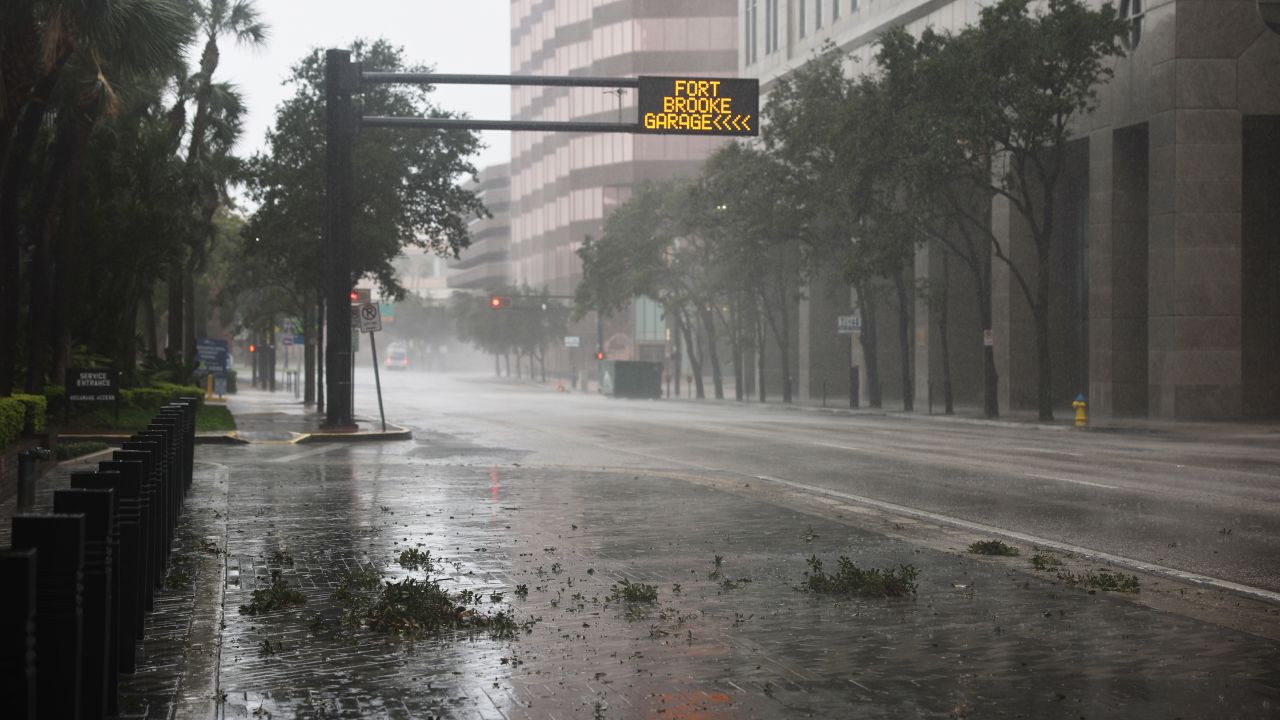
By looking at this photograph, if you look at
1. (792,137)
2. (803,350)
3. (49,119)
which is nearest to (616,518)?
(49,119)

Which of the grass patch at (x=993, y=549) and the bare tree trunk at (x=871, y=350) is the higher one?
the bare tree trunk at (x=871, y=350)

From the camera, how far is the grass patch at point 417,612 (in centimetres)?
825

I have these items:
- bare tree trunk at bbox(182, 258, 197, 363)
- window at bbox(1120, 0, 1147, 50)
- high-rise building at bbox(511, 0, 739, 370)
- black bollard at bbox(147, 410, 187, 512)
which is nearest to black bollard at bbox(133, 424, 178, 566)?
black bollard at bbox(147, 410, 187, 512)

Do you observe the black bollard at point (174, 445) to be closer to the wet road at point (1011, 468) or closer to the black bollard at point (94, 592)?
the black bollard at point (94, 592)

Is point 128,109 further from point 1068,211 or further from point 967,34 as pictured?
point 1068,211

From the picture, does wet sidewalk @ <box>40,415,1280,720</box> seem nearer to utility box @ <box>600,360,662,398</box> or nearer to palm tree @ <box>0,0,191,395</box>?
palm tree @ <box>0,0,191,395</box>

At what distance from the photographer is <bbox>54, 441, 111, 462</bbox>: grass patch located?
2080cm

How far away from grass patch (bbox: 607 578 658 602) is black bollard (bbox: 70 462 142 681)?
319cm

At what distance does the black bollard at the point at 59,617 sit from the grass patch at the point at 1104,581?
717cm

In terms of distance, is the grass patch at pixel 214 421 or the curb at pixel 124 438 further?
the grass patch at pixel 214 421

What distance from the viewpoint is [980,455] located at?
2541cm

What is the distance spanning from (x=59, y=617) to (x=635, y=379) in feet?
252

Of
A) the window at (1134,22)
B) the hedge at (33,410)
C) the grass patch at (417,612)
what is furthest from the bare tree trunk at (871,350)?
the grass patch at (417,612)

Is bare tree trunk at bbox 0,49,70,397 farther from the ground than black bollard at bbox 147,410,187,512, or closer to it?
farther from the ground
